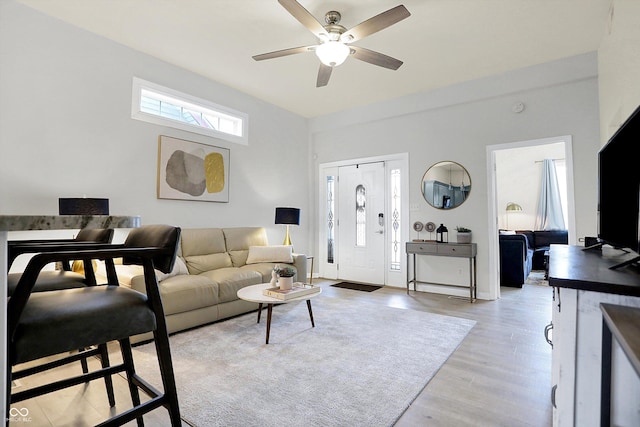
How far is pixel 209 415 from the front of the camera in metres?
1.75

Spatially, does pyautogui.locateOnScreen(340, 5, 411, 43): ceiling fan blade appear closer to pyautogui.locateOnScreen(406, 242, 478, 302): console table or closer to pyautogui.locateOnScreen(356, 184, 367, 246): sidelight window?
pyautogui.locateOnScreen(406, 242, 478, 302): console table

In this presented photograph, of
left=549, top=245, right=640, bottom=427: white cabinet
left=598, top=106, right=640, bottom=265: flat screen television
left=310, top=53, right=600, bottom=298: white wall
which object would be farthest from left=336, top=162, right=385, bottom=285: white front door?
left=549, top=245, right=640, bottom=427: white cabinet


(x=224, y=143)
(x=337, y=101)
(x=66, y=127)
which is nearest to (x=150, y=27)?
(x=66, y=127)

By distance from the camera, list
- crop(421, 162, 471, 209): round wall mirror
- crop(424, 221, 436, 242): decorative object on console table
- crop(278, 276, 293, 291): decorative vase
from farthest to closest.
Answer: crop(424, 221, 436, 242): decorative object on console table, crop(421, 162, 471, 209): round wall mirror, crop(278, 276, 293, 291): decorative vase

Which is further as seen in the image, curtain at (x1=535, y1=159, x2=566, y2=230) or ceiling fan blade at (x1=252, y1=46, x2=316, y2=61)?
curtain at (x1=535, y1=159, x2=566, y2=230)

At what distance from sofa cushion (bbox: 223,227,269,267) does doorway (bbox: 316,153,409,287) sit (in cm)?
160

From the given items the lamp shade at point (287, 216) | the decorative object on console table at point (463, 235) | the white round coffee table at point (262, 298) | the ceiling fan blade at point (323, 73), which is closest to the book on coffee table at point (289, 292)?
the white round coffee table at point (262, 298)

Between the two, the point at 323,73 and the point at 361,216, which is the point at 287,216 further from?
the point at 323,73

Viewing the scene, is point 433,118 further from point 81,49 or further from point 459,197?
point 81,49

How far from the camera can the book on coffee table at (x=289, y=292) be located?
2.86m

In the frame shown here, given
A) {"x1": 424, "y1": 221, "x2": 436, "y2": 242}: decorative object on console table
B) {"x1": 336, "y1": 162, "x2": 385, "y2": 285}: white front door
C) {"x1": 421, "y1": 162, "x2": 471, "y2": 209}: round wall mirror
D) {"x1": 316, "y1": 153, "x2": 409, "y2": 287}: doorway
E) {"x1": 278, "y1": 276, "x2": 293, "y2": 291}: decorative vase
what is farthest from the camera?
{"x1": 336, "y1": 162, "x2": 385, "y2": 285}: white front door

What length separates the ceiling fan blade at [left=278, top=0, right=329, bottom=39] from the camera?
228 centimetres

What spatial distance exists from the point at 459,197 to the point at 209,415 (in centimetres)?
410

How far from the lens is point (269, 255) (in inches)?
169
